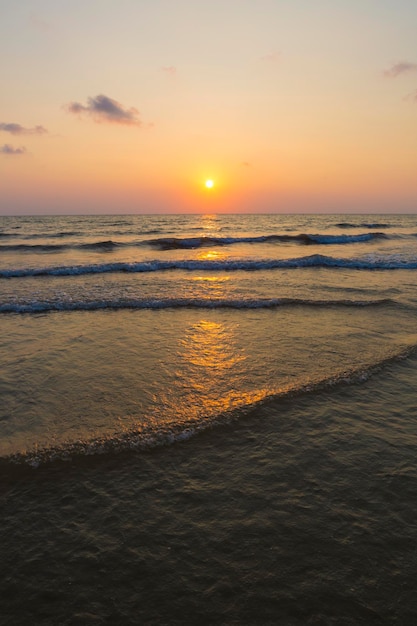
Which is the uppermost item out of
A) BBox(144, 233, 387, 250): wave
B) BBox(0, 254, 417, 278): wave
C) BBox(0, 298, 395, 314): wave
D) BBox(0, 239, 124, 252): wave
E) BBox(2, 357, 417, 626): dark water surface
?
BBox(144, 233, 387, 250): wave

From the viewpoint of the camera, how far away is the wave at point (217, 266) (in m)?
22.8

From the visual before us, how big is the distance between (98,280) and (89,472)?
644 inches

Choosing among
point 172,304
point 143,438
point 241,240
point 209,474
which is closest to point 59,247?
point 241,240

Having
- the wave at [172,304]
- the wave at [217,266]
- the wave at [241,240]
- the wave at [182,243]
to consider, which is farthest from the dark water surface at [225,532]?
the wave at [241,240]

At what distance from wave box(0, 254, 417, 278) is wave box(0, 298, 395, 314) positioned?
887cm

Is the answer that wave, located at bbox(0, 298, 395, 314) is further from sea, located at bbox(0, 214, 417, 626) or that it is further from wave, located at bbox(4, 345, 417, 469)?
wave, located at bbox(4, 345, 417, 469)

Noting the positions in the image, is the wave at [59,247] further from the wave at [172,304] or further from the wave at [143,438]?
the wave at [143,438]

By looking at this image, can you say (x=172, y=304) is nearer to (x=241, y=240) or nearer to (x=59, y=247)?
(x=59, y=247)

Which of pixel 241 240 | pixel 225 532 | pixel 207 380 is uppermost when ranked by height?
pixel 241 240

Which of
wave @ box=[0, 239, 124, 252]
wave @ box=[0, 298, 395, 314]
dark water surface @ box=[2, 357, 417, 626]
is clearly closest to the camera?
dark water surface @ box=[2, 357, 417, 626]

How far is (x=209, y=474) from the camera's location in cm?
461

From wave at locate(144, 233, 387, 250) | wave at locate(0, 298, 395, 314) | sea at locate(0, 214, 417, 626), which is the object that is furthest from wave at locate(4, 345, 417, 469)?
wave at locate(144, 233, 387, 250)

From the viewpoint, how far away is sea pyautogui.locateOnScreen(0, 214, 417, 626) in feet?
10.2

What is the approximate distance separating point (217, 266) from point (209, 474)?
68.0ft
